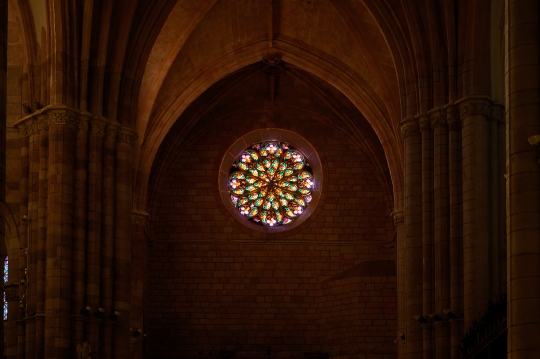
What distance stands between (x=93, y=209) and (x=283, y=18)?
36.4 ft

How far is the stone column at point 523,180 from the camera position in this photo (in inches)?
573

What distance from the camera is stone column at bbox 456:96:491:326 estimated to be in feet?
79.8

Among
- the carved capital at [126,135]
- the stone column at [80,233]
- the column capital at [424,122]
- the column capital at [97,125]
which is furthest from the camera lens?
the carved capital at [126,135]

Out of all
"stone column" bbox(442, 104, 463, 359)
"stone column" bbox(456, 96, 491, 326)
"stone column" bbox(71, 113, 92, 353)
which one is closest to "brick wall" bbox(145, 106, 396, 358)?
"stone column" bbox(71, 113, 92, 353)

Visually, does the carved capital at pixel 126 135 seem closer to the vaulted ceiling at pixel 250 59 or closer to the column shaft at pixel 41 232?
the vaulted ceiling at pixel 250 59

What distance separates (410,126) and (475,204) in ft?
9.55

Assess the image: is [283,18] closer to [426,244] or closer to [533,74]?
[426,244]

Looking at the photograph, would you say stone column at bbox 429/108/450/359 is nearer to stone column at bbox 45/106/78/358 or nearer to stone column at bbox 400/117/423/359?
stone column at bbox 400/117/423/359

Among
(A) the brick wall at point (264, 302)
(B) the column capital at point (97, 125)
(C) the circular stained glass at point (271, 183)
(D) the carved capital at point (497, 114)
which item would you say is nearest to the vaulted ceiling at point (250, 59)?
(B) the column capital at point (97, 125)

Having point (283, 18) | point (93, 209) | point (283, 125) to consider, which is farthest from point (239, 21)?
point (93, 209)

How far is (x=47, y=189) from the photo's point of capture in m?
26.1

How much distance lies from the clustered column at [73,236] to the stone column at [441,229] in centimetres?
624

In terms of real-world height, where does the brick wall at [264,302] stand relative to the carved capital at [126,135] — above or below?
below

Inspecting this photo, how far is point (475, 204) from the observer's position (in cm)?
2486
